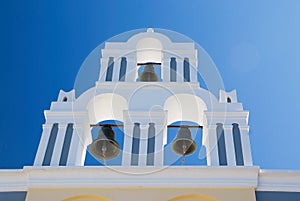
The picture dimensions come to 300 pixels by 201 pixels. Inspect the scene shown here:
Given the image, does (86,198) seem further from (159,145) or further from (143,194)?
(159,145)

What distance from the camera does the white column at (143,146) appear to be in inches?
430

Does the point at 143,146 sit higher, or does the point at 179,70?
the point at 179,70

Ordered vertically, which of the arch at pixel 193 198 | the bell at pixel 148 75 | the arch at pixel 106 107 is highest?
the bell at pixel 148 75

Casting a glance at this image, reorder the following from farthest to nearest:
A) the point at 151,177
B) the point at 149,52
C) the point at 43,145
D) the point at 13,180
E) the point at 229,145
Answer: the point at 149,52, the point at 43,145, the point at 229,145, the point at 13,180, the point at 151,177

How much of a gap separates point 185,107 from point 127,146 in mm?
1692

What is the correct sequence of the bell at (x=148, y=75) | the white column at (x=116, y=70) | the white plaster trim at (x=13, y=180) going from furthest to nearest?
the white column at (x=116, y=70)
the bell at (x=148, y=75)
the white plaster trim at (x=13, y=180)

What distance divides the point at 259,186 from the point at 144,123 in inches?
100

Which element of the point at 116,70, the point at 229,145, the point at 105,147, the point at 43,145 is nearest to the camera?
the point at 105,147

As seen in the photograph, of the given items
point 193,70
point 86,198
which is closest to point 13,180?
point 86,198

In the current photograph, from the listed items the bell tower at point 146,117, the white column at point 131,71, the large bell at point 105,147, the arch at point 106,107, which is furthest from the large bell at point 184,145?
the white column at point 131,71

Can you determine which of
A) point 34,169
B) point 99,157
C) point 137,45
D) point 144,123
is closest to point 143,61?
point 137,45

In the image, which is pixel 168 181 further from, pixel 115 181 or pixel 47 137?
pixel 47 137

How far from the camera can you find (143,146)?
37.0 feet

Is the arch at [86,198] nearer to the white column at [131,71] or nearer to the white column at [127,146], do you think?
the white column at [127,146]
